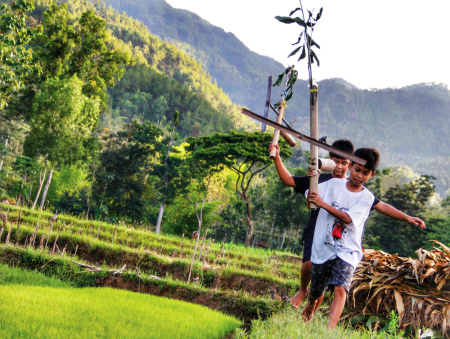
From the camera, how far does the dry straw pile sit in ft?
13.8

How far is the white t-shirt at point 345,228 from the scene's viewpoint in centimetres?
338

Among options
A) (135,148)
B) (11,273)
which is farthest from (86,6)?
(11,273)

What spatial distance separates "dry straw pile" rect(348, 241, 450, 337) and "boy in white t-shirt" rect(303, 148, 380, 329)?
1.39m

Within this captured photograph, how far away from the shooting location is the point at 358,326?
4.68 metres

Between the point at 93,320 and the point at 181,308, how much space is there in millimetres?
1568

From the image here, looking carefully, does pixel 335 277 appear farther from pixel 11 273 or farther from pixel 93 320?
pixel 11 273

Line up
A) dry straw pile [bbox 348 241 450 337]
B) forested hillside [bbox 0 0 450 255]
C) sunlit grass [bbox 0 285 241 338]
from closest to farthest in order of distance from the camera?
sunlit grass [bbox 0 285 241 338] < dry straw pile [bbox 348 241 450 337] < forested hillside [bbox 0 0 450 255]

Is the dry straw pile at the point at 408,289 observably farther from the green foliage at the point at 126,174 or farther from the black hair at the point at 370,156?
the green foliage at the point at 126,174

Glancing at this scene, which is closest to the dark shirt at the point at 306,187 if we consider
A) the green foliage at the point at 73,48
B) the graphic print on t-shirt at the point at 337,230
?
the graphic print on t-shirt at the point at 337,230

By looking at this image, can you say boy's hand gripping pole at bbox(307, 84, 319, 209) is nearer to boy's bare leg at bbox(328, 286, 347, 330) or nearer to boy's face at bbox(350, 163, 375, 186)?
boy's face at bbox(350, 163, 375, 186)

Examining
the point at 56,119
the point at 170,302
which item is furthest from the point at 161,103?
the point at 170,302

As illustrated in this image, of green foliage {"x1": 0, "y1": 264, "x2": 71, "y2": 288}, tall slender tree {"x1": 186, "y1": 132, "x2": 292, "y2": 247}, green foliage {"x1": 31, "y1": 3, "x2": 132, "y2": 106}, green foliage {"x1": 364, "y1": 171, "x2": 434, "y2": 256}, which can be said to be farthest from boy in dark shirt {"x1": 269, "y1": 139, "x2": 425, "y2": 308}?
green foliage {"x1": 364, "y1": 171, "x2": 434, "y2": 256}

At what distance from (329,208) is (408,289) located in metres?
2.24

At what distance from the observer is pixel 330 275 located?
138 inches
